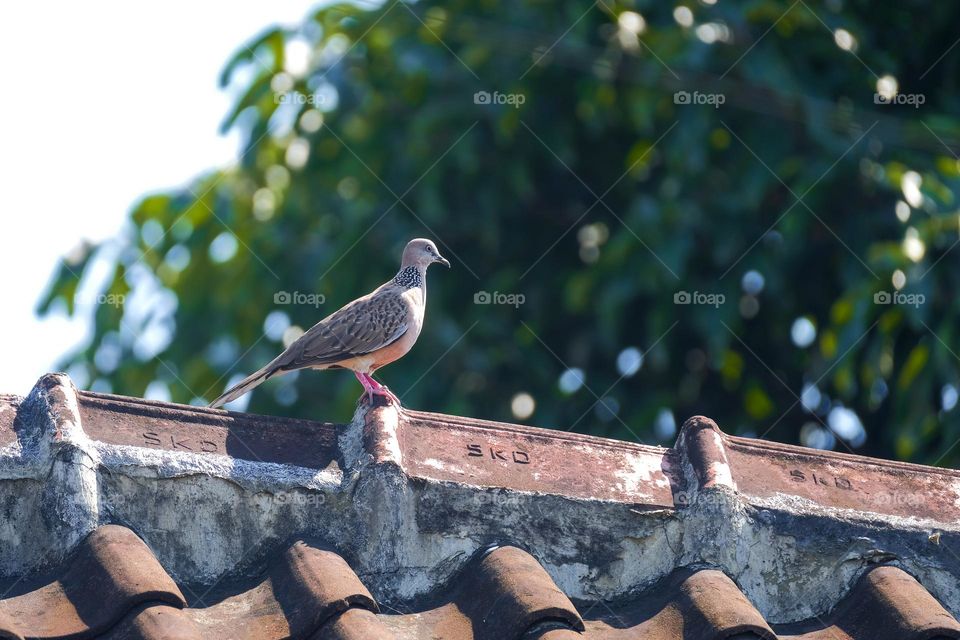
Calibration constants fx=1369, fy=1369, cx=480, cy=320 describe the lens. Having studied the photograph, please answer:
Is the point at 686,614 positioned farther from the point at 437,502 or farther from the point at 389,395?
the point at 389,395

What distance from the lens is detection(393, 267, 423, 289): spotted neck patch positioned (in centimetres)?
716

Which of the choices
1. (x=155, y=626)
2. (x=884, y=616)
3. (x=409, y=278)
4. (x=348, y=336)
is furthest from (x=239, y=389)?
(x=884, y=616)

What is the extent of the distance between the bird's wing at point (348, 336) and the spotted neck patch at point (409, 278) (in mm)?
572

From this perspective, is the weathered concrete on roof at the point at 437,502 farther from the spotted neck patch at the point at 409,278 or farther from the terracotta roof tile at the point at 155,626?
the spotted neck patch at the point at 409,278

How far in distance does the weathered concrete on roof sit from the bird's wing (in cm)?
213

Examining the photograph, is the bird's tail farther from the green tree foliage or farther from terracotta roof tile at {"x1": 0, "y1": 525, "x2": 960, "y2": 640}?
the green tree foliage

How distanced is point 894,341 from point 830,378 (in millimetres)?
624

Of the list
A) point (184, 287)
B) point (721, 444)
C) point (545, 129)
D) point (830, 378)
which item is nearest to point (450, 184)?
point (545, 129)

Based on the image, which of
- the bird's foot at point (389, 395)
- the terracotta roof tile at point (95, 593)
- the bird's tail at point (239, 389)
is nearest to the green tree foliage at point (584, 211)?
the bird's tail at point (239, 389)

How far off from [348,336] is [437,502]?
8.38 ft

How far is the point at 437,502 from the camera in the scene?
396cm

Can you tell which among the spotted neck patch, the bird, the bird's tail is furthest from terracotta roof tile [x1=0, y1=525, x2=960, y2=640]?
the spotted neck patch

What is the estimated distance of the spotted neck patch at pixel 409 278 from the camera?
7.16 metres

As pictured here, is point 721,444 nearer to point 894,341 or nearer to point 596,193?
point 894,341
